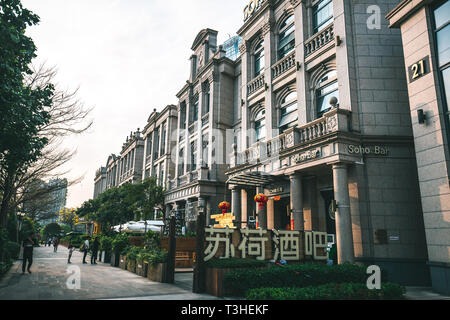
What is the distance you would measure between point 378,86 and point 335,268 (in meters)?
8.71

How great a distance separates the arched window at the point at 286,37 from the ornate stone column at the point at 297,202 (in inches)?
344

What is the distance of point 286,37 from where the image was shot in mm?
19828

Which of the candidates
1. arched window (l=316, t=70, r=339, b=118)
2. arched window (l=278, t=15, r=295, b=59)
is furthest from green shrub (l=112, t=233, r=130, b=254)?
arched window (l=278, t=15, r=295, b=59)

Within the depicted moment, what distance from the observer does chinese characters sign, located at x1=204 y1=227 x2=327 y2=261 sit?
1045cm

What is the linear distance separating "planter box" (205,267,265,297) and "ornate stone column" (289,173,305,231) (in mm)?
6139

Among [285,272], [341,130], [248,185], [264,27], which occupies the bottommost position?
[285,272]

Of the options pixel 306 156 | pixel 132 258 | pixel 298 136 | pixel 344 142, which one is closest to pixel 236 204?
pixel 298 136

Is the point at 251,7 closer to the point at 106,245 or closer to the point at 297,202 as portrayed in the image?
the point at 297,202

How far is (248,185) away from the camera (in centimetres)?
1952
